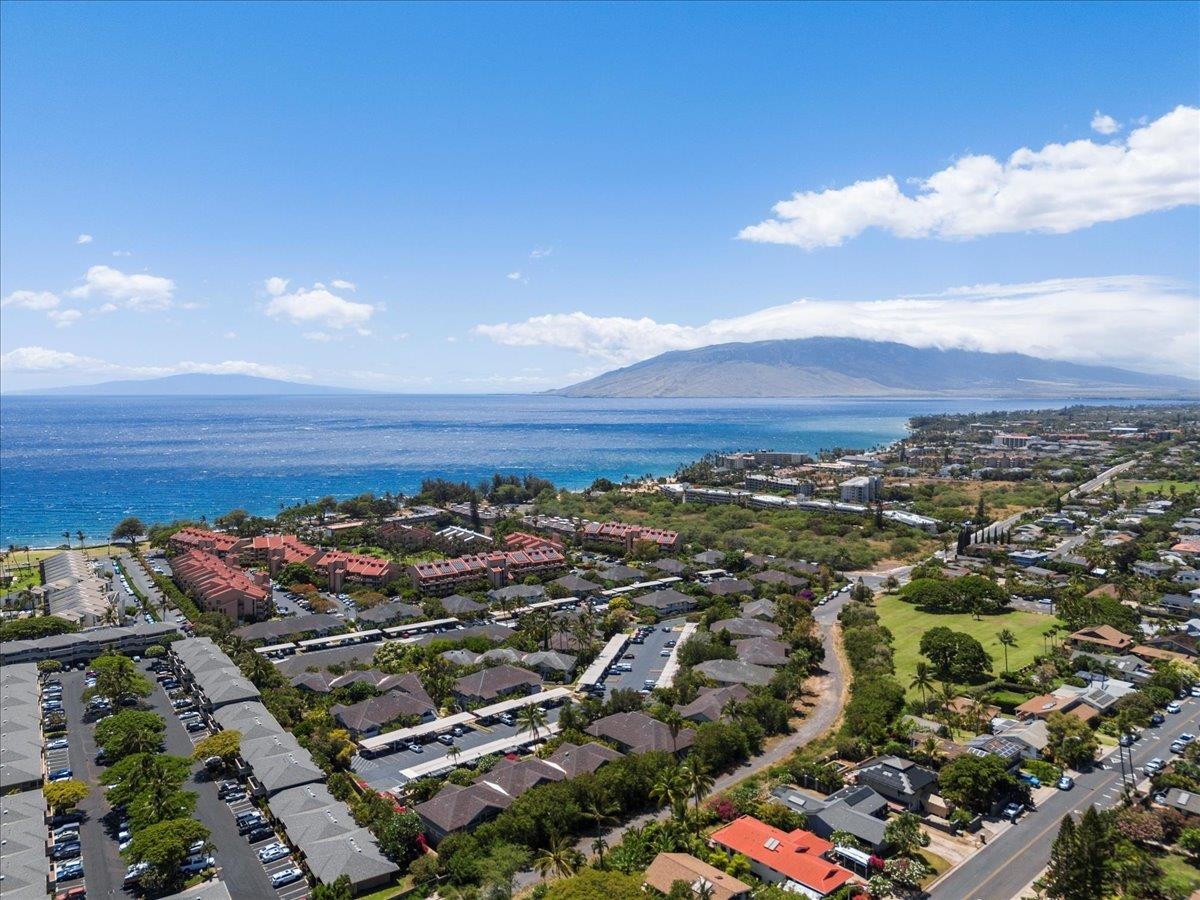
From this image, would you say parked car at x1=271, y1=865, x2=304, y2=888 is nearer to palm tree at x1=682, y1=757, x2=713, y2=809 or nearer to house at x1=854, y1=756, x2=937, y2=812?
palm tree at x1=682, y1=757, x2=713, y2=809

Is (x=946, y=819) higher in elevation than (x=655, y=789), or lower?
lower

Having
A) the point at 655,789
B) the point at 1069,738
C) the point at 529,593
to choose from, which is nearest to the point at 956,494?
the point at 529,593

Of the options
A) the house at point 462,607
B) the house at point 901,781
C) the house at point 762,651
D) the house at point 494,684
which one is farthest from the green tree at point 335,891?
the house at point 462,607

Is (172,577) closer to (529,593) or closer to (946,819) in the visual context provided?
(529,593)

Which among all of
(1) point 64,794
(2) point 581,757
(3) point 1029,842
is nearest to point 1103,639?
(3) point 1029,842

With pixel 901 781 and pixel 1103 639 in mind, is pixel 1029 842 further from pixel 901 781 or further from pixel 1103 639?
pixel 1103 639

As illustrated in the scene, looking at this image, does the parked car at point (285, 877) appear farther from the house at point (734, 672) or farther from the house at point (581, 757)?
the house at point (734, 672)
